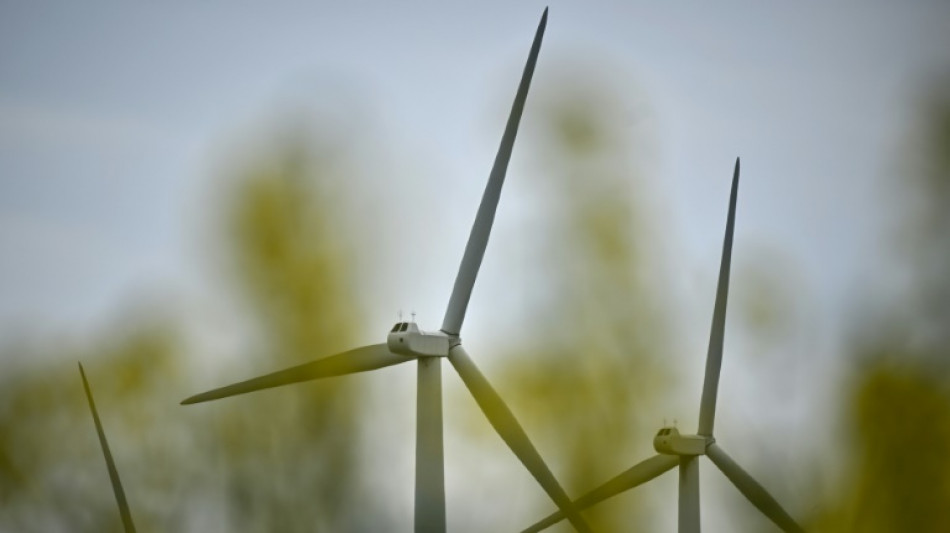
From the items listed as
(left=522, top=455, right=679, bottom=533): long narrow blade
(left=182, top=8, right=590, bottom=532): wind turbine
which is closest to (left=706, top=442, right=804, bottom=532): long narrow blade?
(left=522, top=455, right=679, bottom=533): long narrow blade

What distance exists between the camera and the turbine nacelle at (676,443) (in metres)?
Answer: 37.9

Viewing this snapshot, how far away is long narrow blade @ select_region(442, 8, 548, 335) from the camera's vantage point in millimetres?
29562

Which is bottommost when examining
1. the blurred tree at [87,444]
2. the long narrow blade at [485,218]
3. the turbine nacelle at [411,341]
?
the blurred tree at [87,444]

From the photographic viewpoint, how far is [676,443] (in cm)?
3797

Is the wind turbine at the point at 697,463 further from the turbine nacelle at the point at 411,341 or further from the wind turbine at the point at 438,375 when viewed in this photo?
the turbine nacelle at the point at 411,341

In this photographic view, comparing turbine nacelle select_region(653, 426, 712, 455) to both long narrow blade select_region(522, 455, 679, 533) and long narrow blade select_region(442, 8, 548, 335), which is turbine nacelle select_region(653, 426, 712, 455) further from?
long narrow blade select_region(442, 8, 548, 335)

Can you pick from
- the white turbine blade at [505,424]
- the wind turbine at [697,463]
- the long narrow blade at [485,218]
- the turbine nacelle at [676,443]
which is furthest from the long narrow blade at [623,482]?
the long narrow blade at [485,218]

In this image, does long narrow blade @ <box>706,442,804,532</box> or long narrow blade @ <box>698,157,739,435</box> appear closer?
long narrow blade @ <box>706,442,804,532</box>

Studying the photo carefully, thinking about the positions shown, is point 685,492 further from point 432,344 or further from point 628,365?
point 432,344

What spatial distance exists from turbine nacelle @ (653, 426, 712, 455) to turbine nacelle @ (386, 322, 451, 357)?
11.6 metres

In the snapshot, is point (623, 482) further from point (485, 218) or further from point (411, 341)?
point (411, 341)

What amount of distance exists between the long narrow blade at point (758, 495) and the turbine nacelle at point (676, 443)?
0.75m

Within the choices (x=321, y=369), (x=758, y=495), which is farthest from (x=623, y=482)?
(x=321, y=369)

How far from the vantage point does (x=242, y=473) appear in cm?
A: 4131
